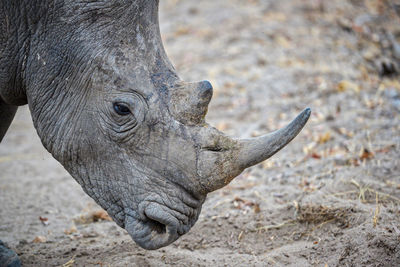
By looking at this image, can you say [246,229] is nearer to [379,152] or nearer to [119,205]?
[119,205]

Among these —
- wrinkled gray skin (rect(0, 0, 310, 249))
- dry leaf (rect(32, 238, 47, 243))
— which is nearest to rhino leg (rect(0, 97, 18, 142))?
wrinkled gray skin (rect(0, 0, 310, 249))

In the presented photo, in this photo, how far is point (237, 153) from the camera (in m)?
3.20

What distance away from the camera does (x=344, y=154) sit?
564 cm

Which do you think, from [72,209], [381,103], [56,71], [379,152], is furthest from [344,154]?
[56,71]

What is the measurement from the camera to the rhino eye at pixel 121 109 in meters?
3.31

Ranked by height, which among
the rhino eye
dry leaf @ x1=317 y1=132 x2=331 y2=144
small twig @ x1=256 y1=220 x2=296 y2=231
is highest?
the rhino eye

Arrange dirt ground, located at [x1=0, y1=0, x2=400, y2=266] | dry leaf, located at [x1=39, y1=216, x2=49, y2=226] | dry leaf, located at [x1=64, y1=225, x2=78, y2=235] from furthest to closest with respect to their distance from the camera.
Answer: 1. dry leaf, located at [x1=39, y1=216, x2=49, y2=226]
2. dry leaf, located at [x1=64, y1=225, x2=78, y2=235]
3. dirt ground, located at [x1=0, y1=0, x2=400, y2=266]

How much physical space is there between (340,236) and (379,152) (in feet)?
5.58

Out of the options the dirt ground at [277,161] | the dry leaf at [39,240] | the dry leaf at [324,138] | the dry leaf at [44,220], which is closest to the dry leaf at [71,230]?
the dirt ground at [277,161]

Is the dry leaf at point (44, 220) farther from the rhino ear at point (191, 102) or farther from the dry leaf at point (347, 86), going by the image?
the dry leaf at point (347, 86)

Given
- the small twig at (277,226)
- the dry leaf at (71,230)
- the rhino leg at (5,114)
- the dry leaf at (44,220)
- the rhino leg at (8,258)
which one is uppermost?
the rhino leg at (5,114)

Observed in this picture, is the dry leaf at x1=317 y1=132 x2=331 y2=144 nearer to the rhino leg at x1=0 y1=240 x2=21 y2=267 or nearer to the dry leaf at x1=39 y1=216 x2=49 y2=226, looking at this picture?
the dry leaf at x1=39 y1=216 x2=49 y2=226

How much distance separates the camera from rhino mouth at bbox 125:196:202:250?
10.6ft

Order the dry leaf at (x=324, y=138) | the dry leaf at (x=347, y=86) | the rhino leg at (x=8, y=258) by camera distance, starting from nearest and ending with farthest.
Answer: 1. the rhino leg at (x=8, y=258)
2. the dry leaf at (x=324, y=138)
3. the dry leaf at (x=347, y=86)
